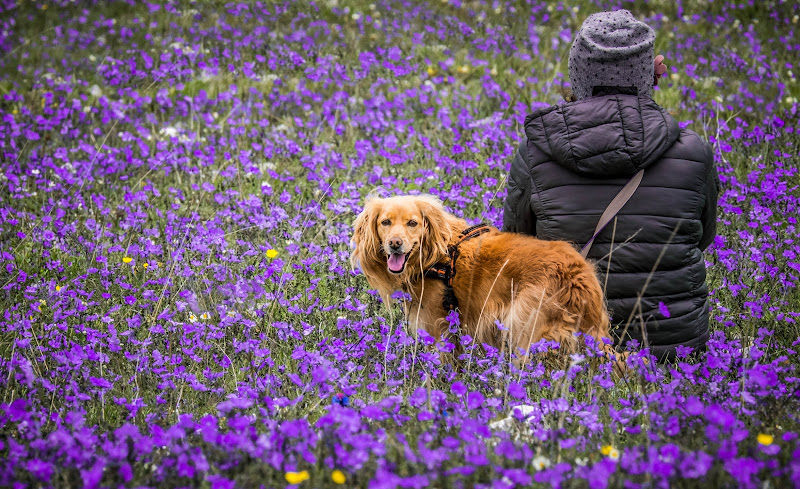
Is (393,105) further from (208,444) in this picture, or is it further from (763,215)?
(208,444)

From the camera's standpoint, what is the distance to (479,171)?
20.4 ft

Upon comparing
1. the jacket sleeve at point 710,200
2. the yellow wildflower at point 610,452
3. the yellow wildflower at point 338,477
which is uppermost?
the jacket sleeve at point 710,200

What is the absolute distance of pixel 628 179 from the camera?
3.63 metres

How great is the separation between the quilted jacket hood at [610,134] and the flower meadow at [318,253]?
1.00m

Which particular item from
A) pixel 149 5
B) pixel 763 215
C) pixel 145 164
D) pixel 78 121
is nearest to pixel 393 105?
pixel 145 164

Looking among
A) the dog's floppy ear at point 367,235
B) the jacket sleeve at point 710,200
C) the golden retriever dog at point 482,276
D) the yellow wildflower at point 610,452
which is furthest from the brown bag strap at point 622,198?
the yellow wildflower at point 610,452

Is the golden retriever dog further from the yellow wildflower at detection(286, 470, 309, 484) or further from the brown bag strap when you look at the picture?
the yellow wildflower at detection(286, 470, 309, 484)

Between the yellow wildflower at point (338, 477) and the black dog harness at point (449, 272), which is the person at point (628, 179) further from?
the yellow wildflower at point (338, 477)

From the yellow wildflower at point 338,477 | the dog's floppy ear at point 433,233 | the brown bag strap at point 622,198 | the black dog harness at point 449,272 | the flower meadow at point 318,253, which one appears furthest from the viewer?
the dog's floppy ear at point 433,233

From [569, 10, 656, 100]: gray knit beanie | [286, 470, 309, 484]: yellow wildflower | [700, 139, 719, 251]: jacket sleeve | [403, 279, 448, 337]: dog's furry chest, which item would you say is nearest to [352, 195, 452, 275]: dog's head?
[403, 279, 448, 337]: dog's furry chest

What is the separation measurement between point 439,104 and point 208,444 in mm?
6096

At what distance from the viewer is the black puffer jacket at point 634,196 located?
3.51 meters

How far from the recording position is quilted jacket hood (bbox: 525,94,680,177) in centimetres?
347

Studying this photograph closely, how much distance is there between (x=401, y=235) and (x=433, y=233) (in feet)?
0.71
